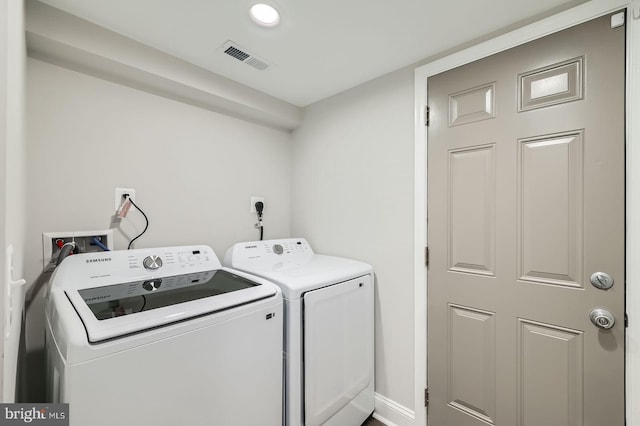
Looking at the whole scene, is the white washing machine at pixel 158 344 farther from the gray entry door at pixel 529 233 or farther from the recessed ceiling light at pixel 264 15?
the recessed ceiling light at pixel 264 15

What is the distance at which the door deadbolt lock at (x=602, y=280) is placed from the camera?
1.07 m

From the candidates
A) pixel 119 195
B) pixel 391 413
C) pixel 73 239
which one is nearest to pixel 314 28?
pixel 119 195

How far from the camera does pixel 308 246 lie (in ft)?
6.94

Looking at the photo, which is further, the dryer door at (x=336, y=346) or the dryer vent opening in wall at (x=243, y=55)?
the dryer vent opening in wall at (x=243, y=55)

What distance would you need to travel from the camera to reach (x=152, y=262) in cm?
143

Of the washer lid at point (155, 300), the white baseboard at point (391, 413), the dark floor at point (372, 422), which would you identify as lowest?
the dark floor at point (372, 422)

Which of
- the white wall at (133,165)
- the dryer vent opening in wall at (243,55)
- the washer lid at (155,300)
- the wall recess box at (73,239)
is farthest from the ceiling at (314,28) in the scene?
the washer lid at (155,300)

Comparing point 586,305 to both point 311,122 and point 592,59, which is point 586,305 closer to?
point 592,59

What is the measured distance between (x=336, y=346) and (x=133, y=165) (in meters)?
1.55

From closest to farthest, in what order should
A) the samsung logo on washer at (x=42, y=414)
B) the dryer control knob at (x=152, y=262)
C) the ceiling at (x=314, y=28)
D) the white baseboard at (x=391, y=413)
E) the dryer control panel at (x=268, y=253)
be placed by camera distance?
1. the samsung logo on washer at (x=42, y=414)
2. the ceiling at (x=314, y=28)
3. the dryer control knob at (x=152, y=262)
4. the white baseboard at (x=391, y=413)
5. the dryer control panel at (x=268, y=253)

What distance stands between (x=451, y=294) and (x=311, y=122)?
5.32ft

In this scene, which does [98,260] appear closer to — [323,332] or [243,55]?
[323,332]

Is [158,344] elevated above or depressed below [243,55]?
below

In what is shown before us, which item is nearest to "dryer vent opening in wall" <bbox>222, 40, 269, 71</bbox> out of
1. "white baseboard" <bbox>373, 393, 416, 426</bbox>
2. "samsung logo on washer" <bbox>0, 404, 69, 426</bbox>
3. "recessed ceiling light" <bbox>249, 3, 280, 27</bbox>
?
"recessed ceiling light" <bbox>249, 3, 280, 27</bbox>
